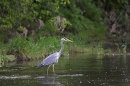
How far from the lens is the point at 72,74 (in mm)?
19172

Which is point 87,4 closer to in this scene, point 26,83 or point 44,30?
point 44,30

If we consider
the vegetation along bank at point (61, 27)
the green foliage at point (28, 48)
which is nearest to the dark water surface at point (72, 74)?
the green foliage at point (28, 48)

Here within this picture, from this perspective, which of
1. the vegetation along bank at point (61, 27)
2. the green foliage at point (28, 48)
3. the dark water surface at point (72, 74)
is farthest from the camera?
the vegetation along bank at point (61, 27)

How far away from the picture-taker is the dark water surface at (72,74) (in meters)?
16.6

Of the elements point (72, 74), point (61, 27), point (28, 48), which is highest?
point (61, 27)

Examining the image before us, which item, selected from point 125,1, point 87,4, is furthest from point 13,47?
point 125,1

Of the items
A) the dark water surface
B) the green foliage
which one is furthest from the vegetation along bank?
the dark water surface

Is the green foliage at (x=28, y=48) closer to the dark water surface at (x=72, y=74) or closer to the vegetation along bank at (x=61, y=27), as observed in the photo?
the vegetation along bank at (x=61, y=27)

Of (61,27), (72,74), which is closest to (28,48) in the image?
(72,74)

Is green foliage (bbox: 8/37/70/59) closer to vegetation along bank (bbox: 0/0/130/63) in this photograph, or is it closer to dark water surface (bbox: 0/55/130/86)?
vegetation along bank (bbox: 0/0/130/63)

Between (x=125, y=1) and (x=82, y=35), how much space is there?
830cm

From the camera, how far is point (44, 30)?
118ft

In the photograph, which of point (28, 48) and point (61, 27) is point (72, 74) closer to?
point (28, 48)

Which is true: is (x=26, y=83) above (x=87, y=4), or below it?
below
